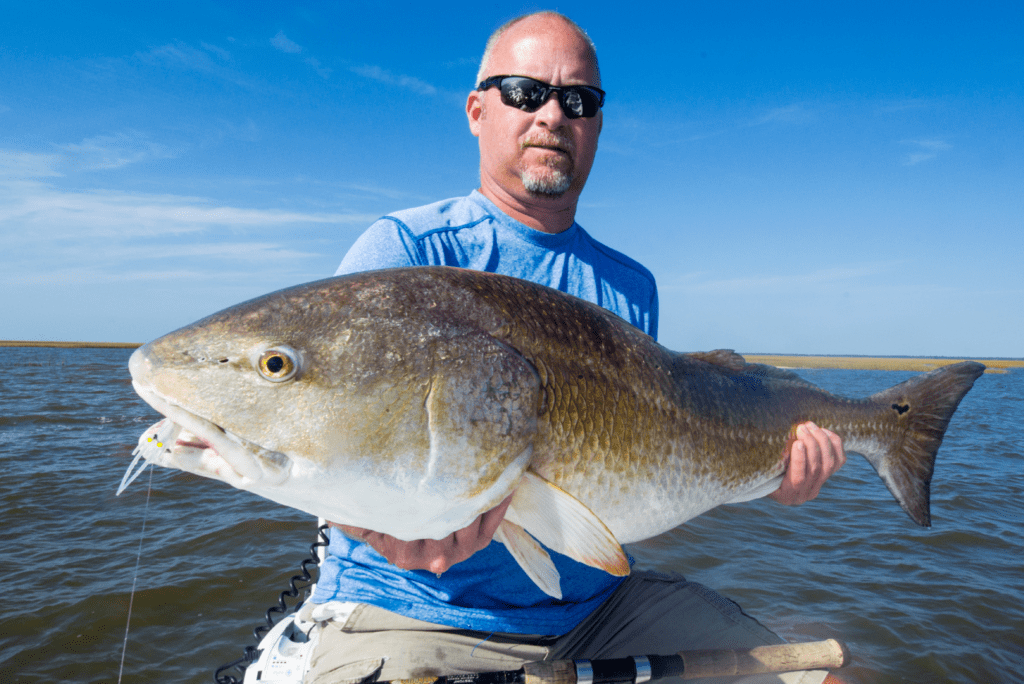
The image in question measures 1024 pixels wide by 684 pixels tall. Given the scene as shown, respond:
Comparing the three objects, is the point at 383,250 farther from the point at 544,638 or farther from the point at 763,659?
the point at 763,659

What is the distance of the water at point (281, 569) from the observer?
5.07 meters

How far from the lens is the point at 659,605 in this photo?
2877 mm

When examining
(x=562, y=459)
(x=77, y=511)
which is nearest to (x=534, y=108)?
(x=562, y=459)

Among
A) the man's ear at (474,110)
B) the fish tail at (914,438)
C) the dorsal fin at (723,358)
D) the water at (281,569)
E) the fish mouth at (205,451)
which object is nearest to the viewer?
the fish mouth at (205,451)

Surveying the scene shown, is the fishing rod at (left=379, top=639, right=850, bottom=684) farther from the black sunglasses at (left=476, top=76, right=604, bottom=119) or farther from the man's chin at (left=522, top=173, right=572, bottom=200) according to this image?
the black sunglasses at (left=476, top=76, right=604, bottom=119)

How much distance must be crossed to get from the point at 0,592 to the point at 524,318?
6.93 m

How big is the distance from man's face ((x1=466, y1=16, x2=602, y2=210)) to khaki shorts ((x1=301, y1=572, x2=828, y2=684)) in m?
2.00

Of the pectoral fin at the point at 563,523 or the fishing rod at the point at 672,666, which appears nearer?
the pectoral fin at the point at 563,523

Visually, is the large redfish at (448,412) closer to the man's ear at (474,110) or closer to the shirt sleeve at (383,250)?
the shirt sleeve at (383,250)

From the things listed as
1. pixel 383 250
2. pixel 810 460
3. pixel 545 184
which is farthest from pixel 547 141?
pixel 810 460

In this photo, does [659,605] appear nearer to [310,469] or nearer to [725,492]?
[725,492]

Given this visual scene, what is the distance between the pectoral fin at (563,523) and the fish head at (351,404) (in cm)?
9

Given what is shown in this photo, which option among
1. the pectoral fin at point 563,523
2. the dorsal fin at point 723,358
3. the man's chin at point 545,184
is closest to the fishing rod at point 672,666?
the pectoral fin at point 563,523

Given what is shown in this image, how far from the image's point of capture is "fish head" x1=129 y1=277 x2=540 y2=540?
137 centimetres
